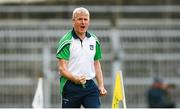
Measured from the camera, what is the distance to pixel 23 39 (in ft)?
56.6

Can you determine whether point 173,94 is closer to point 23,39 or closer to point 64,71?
point 23,39

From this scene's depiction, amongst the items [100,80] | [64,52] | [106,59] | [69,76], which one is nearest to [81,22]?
[64,52]

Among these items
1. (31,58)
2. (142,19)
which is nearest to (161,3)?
(142,19)

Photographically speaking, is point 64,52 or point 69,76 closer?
point 69,76

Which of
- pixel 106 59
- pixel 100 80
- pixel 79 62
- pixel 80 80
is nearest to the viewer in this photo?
pixel 80 80

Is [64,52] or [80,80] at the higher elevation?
[64,52]

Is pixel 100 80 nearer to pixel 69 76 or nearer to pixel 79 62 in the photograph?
pixel 79 62

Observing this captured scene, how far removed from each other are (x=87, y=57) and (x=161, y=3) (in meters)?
11.0

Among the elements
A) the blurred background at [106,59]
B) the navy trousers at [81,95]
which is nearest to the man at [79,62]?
the navy trousers at [81,95]

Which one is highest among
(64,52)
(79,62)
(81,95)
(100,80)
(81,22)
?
(81,22)

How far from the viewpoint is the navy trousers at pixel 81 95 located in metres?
8.98

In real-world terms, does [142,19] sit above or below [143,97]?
above

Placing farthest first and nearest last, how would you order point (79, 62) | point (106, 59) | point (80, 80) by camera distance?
point (106, 59), point (79, 62), point (80, 80)

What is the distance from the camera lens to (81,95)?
354 inches
